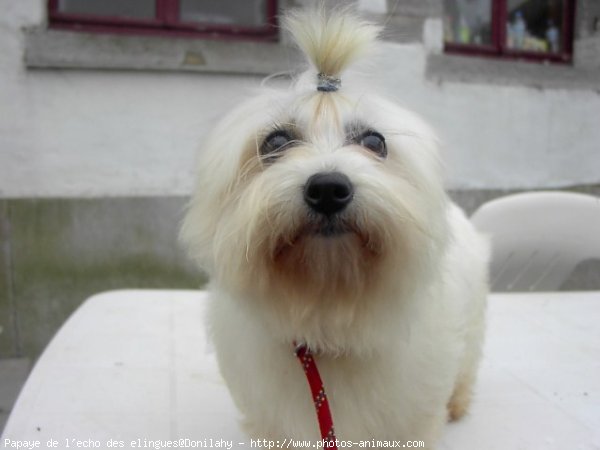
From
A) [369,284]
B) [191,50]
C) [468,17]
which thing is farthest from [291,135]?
[468,17]

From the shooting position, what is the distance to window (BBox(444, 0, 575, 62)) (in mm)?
4102

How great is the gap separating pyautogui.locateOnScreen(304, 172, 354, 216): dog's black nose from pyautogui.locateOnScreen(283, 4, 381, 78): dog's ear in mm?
295

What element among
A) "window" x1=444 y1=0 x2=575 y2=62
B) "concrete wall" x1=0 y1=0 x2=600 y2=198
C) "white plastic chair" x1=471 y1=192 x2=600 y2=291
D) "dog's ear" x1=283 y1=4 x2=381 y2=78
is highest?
"window" x1=444 y1=0 x2=575 y2=62

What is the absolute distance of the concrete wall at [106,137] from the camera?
3238 millimetres

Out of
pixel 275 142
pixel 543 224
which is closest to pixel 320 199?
pixel 275 142

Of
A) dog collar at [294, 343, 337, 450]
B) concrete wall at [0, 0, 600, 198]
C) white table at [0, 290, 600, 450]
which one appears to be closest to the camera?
dog collar at [294, 343, 337, 450]

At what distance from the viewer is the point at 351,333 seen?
114cm

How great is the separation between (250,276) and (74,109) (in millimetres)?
2595

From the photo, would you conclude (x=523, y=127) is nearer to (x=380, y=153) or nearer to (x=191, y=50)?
(x=191, y=50)

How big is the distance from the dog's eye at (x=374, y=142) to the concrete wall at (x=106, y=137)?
201 cm

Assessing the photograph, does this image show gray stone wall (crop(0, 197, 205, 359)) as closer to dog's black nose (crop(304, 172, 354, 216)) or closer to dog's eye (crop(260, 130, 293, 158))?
dog's eye (crop(260, 130, 293, 158))

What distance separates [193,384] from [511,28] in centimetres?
355

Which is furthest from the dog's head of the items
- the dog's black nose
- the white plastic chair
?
the white plastic chair

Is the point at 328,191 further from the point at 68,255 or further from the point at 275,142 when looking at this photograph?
the point at 68,255
